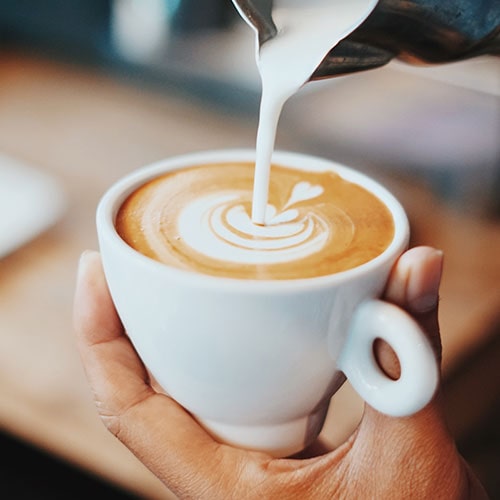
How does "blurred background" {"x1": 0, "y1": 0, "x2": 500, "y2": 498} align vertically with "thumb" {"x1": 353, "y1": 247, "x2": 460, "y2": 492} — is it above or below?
below

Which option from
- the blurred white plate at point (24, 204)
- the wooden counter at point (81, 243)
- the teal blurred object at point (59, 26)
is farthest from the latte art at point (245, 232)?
the teal blurred object at point (59, 26)

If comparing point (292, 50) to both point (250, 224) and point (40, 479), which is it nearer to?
point (250, 224)

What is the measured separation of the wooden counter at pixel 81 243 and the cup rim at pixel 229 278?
27 cm

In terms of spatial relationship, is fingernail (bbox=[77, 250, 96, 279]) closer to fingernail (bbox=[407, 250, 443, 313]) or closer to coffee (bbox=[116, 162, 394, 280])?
coffee (bbox=[116, 162, 394, 280])

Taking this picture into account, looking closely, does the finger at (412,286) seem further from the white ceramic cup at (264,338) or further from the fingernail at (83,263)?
the fingernail at (83,263)

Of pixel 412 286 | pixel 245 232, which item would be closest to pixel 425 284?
pixel 412 286

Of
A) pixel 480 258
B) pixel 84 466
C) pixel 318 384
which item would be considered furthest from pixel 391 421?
pixel 480 258

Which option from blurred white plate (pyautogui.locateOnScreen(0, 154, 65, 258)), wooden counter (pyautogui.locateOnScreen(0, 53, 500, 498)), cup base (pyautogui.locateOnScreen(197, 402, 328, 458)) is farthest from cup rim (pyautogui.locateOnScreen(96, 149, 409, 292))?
blurred white plate (pyautogui.locateOnScreen(0, 154, 65, 258))

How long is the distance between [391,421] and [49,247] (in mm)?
601

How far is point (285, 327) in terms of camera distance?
39cm

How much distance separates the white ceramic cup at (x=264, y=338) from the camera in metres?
0.38

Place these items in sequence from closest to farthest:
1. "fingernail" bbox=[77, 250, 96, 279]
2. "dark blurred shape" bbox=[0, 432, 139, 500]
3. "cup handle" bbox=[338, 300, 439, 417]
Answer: "cup handle" bbox=[338, 300, 439, 417] → "fingernail" bbox=[77, 250, 96, 279] → "dark blurred shape" bbox=[0, 432, 139, 500]

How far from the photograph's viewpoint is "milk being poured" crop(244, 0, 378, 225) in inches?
16.8

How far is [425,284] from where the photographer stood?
40 centimetres
